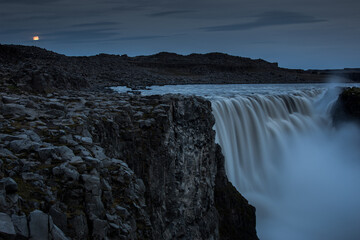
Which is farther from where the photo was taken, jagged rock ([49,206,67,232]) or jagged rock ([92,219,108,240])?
jagged rock ([92,219,108,240])

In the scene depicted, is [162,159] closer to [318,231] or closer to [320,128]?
[318,231]

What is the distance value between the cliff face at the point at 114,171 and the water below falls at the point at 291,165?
564 centimetres

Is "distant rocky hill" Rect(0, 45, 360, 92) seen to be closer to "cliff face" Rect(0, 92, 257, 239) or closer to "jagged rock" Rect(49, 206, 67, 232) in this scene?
"cliff face" Rect(0, 92, 257, 239)

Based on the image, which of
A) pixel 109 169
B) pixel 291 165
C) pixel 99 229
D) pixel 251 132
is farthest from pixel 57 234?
pixel 291 165

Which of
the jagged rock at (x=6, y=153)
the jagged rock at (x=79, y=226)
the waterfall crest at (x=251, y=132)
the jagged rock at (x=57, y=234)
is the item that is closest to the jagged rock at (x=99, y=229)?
the jagged rock at (x=79, y=226)

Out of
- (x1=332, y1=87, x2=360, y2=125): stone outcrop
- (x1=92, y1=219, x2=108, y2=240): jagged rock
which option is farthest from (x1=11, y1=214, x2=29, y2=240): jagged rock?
(x1=332, y1=87, x2=360, y2=125): stone outcrop

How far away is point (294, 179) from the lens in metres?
29.5

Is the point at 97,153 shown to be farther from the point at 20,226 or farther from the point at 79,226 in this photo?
the point at 20,226

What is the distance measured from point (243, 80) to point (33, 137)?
7609 cm

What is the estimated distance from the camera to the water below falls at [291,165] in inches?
941

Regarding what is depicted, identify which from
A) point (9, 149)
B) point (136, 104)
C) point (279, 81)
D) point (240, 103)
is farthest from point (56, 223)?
point (279, 81)

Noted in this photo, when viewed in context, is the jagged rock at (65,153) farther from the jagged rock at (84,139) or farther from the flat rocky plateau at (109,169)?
the jagged rock at (84,139)

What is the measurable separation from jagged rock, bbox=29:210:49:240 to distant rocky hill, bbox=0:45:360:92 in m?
12.0

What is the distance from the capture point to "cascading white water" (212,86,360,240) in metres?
23.9
